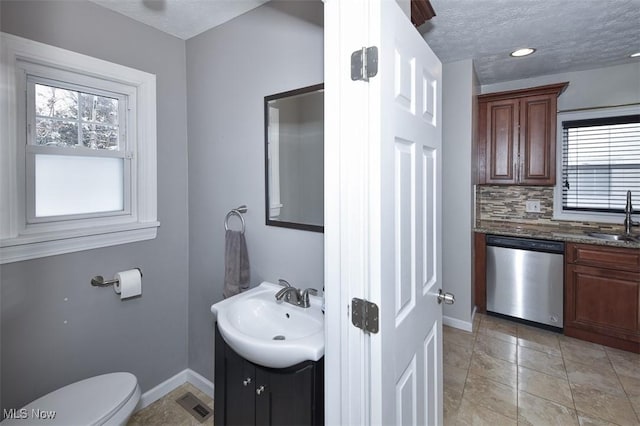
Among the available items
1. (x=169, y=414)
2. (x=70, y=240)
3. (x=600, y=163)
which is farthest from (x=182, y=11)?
(x=600, y=163)

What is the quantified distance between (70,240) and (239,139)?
3.46ft

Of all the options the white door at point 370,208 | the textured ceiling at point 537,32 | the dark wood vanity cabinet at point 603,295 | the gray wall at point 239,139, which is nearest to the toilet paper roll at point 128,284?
the gray wall at point 239,139

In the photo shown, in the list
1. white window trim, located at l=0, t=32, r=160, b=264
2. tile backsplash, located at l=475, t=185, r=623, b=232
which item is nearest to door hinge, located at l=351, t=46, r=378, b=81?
white window trim, located at l=0, t=32, r=160, b=264

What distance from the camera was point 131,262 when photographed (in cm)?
199

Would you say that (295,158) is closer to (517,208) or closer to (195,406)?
(195,406)

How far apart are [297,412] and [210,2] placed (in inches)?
80.9

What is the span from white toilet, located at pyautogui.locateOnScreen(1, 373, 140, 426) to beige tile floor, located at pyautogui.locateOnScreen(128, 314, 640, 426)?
1.90 feet

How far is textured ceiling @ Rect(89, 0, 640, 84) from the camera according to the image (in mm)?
1836

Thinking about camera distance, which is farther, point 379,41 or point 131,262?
point 131,262

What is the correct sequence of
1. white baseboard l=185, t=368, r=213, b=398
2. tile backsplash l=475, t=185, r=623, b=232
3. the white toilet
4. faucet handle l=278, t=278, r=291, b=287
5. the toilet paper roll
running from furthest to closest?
1. tile backsplash l=475, t=185, r=623, b=232
2. white baseboard l=185, t=368, r=213, b=398
3. the toilet paper roll
4. faucet handle l=278, t=278, r=291, b=287
5. the white toilet

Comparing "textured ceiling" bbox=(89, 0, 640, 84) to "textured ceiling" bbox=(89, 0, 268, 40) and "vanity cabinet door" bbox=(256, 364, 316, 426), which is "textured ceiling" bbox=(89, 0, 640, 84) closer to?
"textured ceiling" bbox=(89, 0, 268, 40)

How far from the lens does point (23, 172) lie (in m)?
1.60

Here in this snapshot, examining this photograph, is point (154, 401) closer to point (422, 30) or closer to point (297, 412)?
point (297, 412)

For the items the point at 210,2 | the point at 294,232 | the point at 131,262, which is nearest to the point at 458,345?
the point at 294,232
